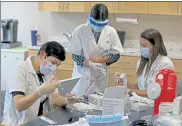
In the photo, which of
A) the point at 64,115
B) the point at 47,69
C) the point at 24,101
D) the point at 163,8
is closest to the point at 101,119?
the point at 64,115

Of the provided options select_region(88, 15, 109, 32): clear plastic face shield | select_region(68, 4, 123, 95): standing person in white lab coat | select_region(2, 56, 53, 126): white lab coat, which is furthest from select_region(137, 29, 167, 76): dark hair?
select_region(2, 56, 53, 126): white lab coat

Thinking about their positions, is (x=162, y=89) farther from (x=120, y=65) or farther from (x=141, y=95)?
(x=120, y=65)

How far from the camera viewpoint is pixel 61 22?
4754 mm

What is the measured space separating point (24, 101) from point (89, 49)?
1248mm

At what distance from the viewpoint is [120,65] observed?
406 cm

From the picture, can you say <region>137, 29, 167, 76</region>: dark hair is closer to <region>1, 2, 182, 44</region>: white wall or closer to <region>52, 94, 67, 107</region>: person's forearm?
<region>52, 94, 67, 107</region>: person's forearm

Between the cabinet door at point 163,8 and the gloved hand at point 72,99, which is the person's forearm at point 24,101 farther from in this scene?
the cabinet door at point 163,8

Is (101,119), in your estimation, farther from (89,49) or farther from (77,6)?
(77,6)

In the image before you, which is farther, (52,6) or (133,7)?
(52,6)

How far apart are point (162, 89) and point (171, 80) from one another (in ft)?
0.25

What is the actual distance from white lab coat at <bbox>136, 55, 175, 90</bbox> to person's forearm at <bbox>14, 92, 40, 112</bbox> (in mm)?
890

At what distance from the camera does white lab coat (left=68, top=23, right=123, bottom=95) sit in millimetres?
2945

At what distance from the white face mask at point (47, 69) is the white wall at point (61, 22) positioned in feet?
8.36

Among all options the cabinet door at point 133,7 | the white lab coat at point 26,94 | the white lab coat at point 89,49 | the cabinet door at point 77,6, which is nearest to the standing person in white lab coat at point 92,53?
the white lab coat at point 89,49
